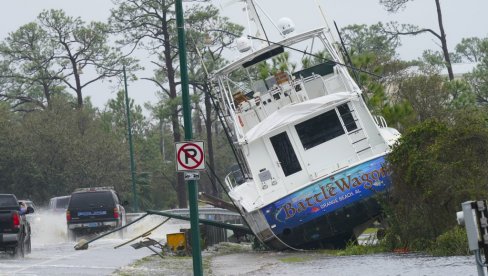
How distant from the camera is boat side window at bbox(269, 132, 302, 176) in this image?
100 feet

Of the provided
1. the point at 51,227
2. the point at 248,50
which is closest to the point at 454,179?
the point at 248,50

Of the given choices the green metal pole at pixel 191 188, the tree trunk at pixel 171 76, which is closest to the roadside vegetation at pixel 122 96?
the tree trunk at pixel 171 76

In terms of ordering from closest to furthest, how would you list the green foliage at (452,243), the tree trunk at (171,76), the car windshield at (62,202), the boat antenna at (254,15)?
the green foliage at (452,243), the boat antenna at (254,15), the car windshield at (62,202), the tree trunk at (171,76)

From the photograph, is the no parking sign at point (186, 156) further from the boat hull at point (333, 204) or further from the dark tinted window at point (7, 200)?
the dark tinted window at point (7, 200)

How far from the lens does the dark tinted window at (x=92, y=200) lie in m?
42.9

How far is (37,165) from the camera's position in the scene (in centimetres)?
6925

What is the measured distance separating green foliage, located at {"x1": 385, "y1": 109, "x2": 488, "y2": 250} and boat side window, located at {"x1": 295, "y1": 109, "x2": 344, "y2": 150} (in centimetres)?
377

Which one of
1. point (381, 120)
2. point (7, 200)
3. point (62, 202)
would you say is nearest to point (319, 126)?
point (381, 120)

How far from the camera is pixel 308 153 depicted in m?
30.5

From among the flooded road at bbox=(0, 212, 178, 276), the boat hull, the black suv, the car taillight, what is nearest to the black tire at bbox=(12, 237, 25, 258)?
the flooded road at bbox=(0, 212, 178, 276)

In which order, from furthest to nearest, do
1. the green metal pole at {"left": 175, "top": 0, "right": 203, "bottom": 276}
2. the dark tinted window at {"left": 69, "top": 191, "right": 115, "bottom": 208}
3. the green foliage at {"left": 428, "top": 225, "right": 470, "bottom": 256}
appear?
the dark tinted window at {"left": 69, "top": 191, "right": 115, "bottom": 208}
the green foliage at {"left": 428, "top": 225, "right": 470, "bottom": 256}
the green metal pole at {"left": 175, "top": 0, "right": 203, "bottom": 276}

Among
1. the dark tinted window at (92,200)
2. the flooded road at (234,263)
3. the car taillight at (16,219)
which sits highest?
the dark tinted window at (92,200)

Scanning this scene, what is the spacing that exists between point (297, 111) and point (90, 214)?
1452 centimetres

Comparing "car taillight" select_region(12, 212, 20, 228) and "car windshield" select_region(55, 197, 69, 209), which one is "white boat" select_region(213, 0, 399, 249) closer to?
"car taillight" select_region(12, 212, 20, 228)
